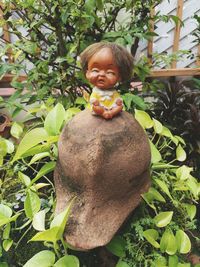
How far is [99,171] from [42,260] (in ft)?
1.00

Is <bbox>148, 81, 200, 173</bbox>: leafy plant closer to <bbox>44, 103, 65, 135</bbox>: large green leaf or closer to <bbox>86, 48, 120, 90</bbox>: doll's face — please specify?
<bbox>44, 103, 65, 135</bbox>: large green leaf

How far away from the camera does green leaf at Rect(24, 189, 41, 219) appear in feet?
3.23

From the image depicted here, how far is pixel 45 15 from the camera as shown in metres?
1.40

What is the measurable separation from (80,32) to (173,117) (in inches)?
27.7

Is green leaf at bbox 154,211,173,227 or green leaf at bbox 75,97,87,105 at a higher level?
green leaf at bbox 75,97,87,105

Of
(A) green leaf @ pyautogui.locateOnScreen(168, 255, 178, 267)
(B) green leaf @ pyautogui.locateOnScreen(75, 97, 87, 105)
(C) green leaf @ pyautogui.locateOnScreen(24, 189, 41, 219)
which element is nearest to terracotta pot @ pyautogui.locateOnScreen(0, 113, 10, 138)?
(B) green leaf @ pyautogui.locateOnScreen(75, 97, 87, 105)

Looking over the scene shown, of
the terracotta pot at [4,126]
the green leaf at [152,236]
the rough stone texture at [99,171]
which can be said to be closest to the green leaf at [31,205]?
the rough stone texture at [99,171]

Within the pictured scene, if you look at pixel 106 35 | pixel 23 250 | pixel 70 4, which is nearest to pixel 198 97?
pixel 106 35

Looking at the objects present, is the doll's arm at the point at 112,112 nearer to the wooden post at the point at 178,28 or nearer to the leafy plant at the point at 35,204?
the leafy plant at the point at 35,204

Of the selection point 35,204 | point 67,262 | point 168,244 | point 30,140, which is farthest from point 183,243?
point 30,140

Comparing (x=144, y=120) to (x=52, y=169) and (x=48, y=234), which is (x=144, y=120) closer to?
(x=52, y=169)

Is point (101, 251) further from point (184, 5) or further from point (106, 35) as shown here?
point (184, 5)

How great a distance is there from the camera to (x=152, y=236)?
1003mm

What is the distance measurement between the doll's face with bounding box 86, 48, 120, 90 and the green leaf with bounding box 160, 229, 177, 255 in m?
0.51
